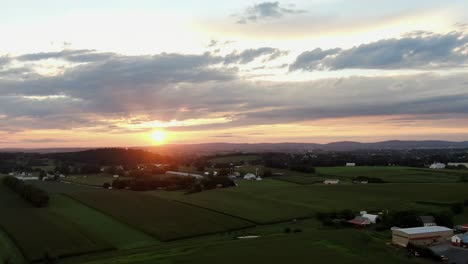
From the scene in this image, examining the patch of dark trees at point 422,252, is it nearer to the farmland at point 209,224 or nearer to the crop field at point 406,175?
the farmland at point 209,224

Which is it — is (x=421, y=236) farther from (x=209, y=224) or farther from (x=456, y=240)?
(x=209, y=224)

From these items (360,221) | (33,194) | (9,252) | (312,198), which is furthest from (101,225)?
(312,198)

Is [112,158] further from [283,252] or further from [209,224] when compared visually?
[283,252]

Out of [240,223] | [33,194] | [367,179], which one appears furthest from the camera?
[367,179]

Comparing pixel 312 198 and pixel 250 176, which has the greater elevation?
pixel 250 176

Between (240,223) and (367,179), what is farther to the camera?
(367,179)

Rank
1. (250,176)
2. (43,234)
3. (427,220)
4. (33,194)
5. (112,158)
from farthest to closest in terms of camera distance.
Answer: (112,158)
(250,176)
(33,194)
(427,220)
(43,234)

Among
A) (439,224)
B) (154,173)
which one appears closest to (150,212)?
(439,224)

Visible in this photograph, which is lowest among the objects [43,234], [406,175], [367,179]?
[43,234]
